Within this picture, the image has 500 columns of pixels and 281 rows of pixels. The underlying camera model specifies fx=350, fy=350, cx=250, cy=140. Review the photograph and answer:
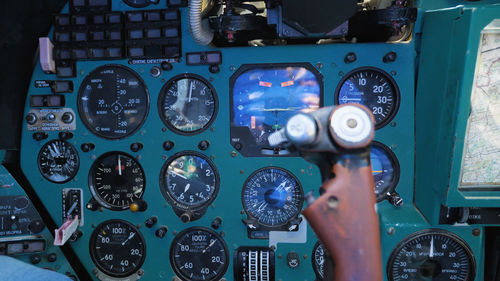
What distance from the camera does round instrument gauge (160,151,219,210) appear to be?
2.62 m

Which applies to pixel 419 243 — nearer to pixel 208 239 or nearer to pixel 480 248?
pixel 480 248

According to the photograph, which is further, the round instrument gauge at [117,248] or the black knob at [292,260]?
the round instrument gauge at [117,248]

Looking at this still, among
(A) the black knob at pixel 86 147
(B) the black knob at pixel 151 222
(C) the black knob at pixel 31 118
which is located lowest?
(B) the black knob at pixel 151 222

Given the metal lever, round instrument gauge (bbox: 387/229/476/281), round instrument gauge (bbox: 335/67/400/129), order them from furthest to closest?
round instrument gauge (bbox: 335/67/400/129) < round instrument gauge (bbox: 387/229/476/281) < the metal lever

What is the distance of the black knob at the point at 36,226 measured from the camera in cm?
263

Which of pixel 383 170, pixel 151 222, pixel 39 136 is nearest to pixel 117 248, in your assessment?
pixel 151 222

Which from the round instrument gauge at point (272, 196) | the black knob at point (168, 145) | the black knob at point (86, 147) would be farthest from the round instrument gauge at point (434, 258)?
the black knob at point (86, 147)

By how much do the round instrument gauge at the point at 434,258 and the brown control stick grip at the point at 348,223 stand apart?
1.47 meters

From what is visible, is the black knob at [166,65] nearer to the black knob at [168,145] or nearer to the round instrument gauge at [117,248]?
the black knob at [168,145]

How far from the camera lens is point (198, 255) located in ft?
8.76

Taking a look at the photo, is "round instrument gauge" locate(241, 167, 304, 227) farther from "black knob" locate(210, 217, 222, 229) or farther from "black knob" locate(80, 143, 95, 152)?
"black knob" locate(80, 143, 95, 152)

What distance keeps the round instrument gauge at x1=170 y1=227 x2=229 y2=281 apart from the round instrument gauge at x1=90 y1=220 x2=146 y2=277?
0.27 meters

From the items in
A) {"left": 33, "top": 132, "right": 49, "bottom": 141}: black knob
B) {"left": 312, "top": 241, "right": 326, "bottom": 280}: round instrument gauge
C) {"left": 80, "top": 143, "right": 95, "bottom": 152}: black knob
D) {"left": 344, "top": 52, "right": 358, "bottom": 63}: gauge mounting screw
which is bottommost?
{"left": 312, "top": 241, "right": 326, "bottom": 280}: round instrument gauge

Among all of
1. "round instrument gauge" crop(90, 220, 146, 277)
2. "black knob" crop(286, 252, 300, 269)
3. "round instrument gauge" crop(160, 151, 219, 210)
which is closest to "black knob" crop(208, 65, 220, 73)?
"round instrument gauge" crop(160, 151, 219, 210)
